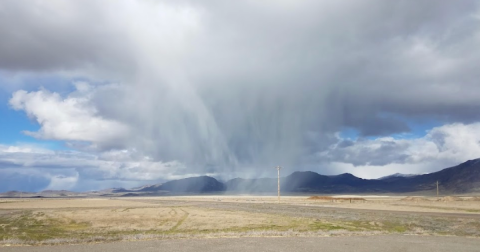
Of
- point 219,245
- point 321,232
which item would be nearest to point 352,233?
point 321,232

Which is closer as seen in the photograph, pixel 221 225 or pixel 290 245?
pixel 290 245

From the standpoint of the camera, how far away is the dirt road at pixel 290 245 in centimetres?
2280

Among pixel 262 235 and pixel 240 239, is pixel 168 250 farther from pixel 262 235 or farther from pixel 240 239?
pixel 262 235

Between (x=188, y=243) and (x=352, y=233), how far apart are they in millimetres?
13334

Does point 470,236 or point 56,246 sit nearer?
point 56,246

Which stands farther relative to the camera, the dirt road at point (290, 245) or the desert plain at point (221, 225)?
the desert plain at point (221, 225)

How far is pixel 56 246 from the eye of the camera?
81.0 feet

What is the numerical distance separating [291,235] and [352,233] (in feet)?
17.1

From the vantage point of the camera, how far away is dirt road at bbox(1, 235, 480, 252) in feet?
74.8

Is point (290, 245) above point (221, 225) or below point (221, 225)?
above

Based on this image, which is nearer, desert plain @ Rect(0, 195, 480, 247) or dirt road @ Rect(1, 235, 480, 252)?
dirt road @ Rect(1, 235, 480, 252)

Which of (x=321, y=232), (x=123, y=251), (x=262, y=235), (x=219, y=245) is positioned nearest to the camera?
(x=123, y=251)

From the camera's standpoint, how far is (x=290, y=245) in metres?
24.1

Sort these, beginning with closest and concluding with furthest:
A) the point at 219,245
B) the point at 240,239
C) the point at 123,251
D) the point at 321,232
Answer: the point at 123,251 → the point at 219,245 → the point at 240,239 → the point at 321,232
